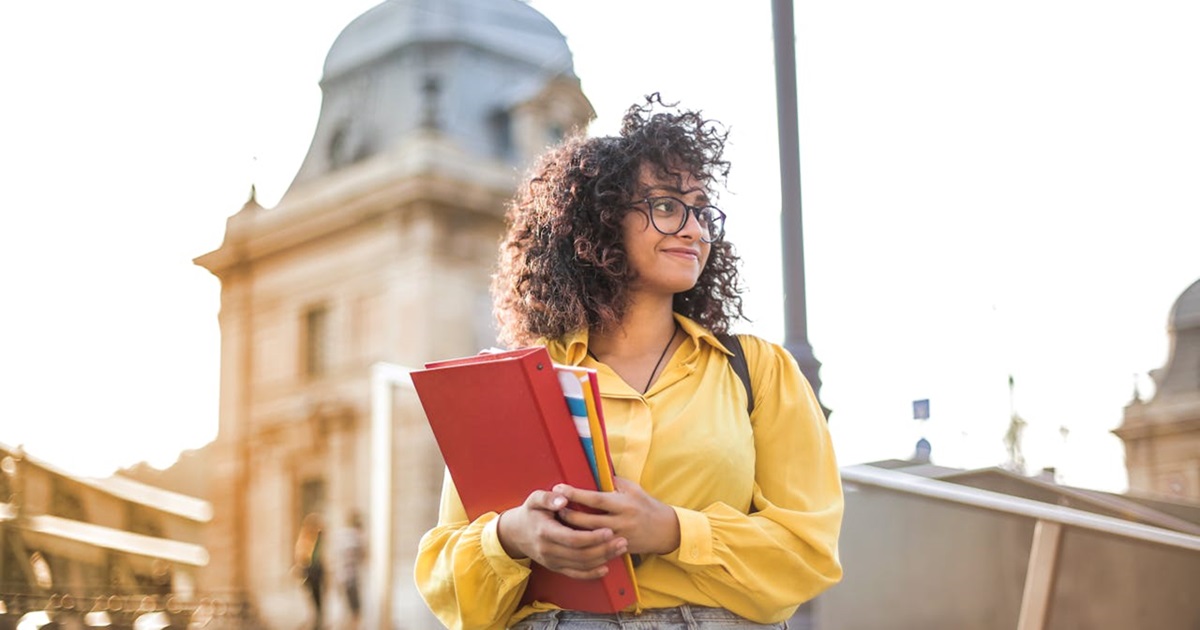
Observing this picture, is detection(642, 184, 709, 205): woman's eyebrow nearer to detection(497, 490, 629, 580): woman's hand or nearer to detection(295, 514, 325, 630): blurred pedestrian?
detection(497, 490, 629, 580): woman's hand

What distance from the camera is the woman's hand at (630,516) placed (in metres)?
1.55

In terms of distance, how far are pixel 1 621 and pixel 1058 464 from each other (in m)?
3.45

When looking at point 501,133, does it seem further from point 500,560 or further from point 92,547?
point 500,560

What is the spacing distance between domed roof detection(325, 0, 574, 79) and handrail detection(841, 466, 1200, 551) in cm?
234

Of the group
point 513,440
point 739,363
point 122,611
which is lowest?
point 122,611

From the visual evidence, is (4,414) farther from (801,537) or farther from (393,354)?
(801,537)

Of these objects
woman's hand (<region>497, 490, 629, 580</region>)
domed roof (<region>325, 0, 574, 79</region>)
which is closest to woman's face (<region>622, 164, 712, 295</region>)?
woman's hand (<region>497, 490, 629, 580</region>)

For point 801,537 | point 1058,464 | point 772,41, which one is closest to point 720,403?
point 801,537

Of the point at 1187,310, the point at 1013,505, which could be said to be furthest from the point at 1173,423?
the point at 1013,505

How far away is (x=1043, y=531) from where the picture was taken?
3668 mm

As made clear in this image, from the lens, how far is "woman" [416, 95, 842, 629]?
160 cm

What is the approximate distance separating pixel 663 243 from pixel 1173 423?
3062 mm

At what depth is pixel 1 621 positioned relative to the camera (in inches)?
134

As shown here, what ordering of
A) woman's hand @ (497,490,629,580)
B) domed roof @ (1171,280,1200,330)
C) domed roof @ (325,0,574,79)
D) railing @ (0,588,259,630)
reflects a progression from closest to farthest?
woman's hand @ (497,490,629,580) < railing @ (0,588,259,630) < domed roof @ (1171,280,1200,330) < domed roof @ (325,0,574,79)
